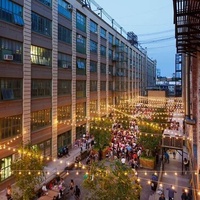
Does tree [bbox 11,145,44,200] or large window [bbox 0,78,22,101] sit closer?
tree [bbox 11,145,44,200]

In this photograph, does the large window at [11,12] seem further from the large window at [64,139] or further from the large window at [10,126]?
the large window at [64,139]

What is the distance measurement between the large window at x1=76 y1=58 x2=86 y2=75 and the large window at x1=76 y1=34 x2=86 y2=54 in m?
1.28

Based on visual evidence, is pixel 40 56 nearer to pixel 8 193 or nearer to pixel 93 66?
pixel 8 193

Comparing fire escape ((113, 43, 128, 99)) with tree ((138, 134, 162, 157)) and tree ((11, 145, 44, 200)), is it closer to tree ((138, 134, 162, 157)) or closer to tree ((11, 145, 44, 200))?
tree ((138, 134, 162, 157))

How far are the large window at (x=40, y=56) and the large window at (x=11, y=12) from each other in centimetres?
Result: 289

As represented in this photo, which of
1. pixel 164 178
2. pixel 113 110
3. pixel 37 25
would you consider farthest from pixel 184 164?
pixel 113 110

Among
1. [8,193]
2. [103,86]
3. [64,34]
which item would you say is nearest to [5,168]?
[8,193]

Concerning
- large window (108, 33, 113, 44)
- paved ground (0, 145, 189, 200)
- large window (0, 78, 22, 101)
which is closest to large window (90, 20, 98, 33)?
large window (108, 33, 113, 44)

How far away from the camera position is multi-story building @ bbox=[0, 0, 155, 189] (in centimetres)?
1830

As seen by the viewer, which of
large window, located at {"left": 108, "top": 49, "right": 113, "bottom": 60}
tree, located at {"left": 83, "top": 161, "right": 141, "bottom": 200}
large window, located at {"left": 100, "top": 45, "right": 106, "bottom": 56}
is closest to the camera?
tree, located at {"left": 83, "top": 161, "right": 141, "bottom": 200}

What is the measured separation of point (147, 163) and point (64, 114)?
11.2 m

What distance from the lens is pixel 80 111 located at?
33.1 metres

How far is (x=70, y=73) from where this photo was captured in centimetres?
2958

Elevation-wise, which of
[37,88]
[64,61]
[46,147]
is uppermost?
[64,61]
